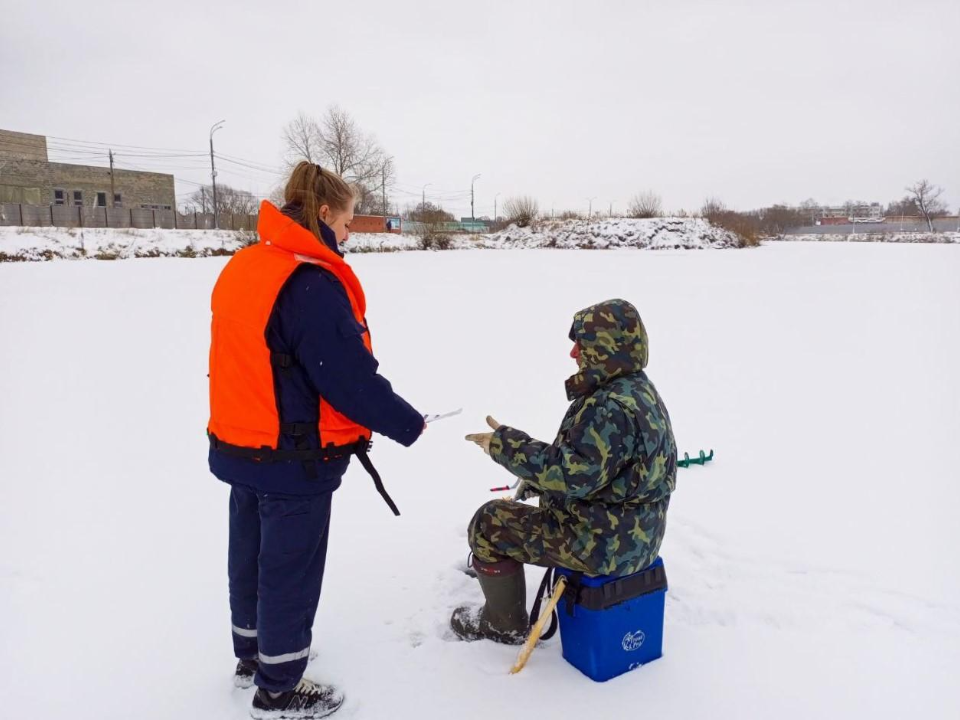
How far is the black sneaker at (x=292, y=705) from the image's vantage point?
2.29 meters

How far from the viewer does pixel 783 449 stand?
514 centimetres

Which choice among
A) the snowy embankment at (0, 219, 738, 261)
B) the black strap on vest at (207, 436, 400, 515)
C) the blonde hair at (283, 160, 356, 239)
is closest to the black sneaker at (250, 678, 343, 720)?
the black strap on vest at (207, 436, 400, 515)

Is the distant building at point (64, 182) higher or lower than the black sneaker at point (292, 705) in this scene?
higher

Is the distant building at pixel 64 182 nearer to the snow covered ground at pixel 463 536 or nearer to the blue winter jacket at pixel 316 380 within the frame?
the snow covered ground at pixel 463 536

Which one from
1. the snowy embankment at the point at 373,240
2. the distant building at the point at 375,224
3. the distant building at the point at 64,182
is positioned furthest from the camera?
the distant building at the point at 64,182

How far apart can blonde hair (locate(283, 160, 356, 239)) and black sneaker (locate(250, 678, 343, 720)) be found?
5.39 feet

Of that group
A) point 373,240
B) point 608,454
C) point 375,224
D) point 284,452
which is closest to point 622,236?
point 373,240

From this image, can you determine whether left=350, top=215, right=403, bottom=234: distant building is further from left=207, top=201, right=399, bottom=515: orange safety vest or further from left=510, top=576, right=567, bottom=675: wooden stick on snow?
left=510, top=576, right=567, bottom=675: wooden stick on snow

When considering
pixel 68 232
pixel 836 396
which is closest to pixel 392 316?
pixel 836 396

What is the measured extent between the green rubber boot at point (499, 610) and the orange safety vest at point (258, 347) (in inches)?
35.3

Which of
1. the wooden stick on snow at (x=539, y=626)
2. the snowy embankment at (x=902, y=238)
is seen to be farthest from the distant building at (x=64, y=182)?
the wooden stick on snow at (x=539, y=626)

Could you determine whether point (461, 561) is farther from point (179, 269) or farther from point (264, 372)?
point (179, 269)

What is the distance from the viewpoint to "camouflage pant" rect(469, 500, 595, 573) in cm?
237

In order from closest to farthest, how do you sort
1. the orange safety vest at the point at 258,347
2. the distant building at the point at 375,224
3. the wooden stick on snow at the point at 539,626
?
the orange safety vest at the point at 258,347 → the wooden stick on snow at the point at 539,626 → the distant building at the point at 375,224
